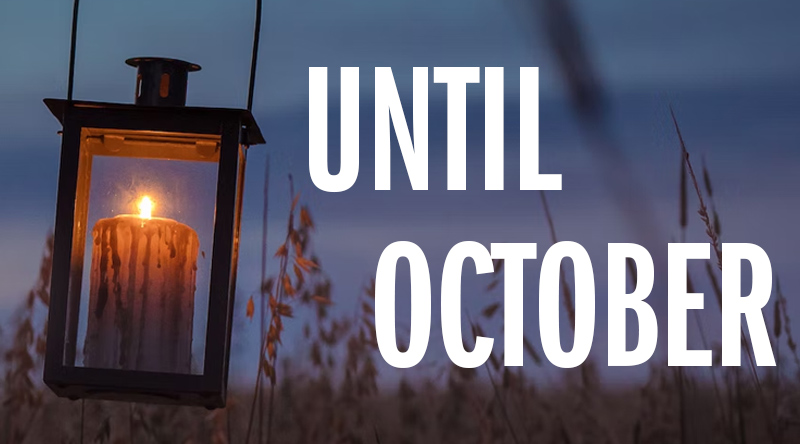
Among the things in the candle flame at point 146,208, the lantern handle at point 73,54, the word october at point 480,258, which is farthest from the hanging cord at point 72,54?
the word october at point 480,258

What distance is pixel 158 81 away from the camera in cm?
140

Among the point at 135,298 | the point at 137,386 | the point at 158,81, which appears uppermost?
the point at 158,81

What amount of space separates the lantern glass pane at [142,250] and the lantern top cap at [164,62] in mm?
92

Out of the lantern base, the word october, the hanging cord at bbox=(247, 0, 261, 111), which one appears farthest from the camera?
the word october

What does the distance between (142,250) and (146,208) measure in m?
0.05

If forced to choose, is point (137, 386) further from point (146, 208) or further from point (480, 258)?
point (480, 258)

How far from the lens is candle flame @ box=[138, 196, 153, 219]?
138 centimetres

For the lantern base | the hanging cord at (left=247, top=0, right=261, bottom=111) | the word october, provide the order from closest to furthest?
the lantern base → the hanging cord at (left=247, top=0, right=261, bottom=111) → the word october

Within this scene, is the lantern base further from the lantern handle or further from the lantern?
the lantern handle

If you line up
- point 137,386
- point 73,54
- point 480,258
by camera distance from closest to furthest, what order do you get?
point 137,386, point 73,54, point 480,258

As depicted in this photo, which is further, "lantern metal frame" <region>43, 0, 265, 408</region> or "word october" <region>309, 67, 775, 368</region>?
"word october" <region>309, 67, 775, 368</region>

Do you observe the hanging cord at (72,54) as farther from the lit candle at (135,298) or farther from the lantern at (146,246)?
the lit candle at (135,298)

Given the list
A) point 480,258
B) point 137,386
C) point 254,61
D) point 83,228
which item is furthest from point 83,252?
point 480,258

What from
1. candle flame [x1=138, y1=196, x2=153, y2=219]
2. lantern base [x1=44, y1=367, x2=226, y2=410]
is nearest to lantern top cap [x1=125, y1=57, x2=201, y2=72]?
candle flame [x1=138, y1=196, x2=153, y2=219]
